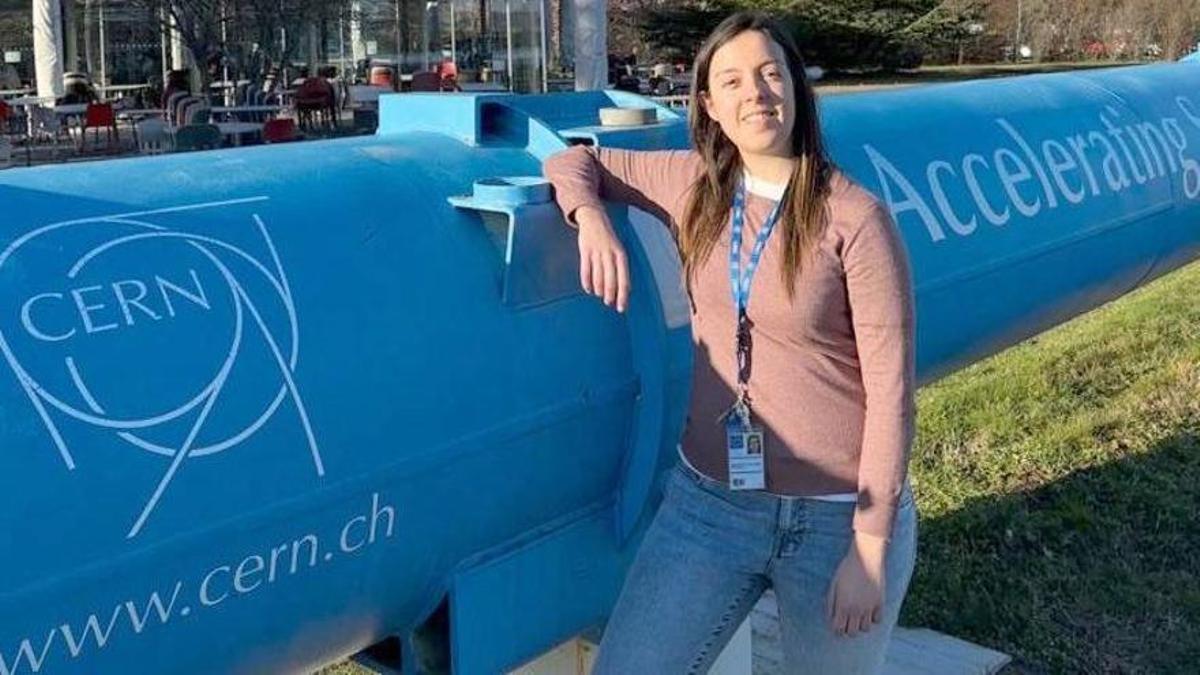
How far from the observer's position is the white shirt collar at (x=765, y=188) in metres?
2.08

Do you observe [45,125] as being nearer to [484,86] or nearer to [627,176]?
[484,86]

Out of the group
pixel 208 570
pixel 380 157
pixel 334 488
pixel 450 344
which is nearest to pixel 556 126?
pixel 380 157

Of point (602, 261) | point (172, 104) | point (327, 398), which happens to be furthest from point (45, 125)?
point (327, 398)

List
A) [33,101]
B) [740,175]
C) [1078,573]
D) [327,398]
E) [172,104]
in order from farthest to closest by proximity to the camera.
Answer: [172,104] < [33,101] < [1078,573] < [740,175] < [327,398]

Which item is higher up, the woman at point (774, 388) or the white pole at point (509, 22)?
the white pole at point (509, 22)

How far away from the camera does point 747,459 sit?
2107mm

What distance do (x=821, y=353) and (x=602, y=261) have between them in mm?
339

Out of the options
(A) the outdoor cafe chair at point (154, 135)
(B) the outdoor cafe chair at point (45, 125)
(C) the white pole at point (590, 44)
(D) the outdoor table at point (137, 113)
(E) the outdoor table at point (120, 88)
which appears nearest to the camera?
(A) the outdoor cafe chair at point (154, 135)

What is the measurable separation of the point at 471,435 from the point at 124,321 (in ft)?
1.80

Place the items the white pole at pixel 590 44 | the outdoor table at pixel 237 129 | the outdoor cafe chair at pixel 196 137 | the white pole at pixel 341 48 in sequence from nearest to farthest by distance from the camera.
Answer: the outdoor cafe chair at pixel 196 137 < the outdoor table at pixel 237 129 < the white pole at pixel 590 44 < the white pole at pixel 341 48

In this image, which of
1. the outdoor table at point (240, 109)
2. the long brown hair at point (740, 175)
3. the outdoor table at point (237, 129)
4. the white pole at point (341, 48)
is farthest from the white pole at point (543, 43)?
the long brown hair at point (740, 175)

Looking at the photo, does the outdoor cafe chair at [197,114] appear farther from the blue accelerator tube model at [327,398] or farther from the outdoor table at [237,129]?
the blue accelerator tube model at [327,398]

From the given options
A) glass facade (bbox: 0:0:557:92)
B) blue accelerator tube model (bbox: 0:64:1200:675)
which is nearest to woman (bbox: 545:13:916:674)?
blue accelerator tube model (bbox: 0:64:1200:675)

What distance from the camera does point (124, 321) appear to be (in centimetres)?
174
